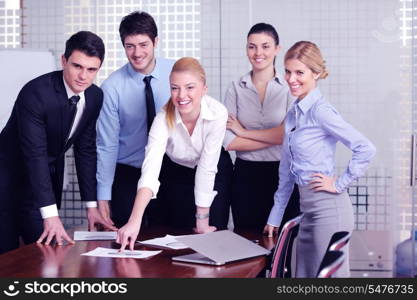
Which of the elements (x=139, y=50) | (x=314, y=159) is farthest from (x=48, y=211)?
(x=314, y=159)

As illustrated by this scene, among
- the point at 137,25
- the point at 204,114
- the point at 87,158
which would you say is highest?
the point at 137,25

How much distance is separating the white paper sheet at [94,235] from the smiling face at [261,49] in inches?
45.6

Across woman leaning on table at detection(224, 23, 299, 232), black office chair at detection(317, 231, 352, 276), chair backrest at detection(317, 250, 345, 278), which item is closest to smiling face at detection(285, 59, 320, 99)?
woman leaning on table at detection(224, 23, 299, 232)

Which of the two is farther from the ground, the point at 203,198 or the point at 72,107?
the point at 72,107

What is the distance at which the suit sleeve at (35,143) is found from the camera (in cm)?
283

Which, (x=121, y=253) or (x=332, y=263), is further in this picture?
(x=121, y=253)

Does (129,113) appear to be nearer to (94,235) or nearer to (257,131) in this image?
(257,131)

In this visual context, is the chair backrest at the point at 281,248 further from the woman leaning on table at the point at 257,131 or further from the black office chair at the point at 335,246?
the woman leaning on table at the point at 257,131

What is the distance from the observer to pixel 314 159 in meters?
2.86

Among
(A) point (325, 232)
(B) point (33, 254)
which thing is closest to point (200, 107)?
(A) point (325, 232)

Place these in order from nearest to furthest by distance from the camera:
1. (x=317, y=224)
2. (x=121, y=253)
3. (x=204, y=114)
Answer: (x=121, y=253) < (x=317, y=224) < (x=204, y=114)

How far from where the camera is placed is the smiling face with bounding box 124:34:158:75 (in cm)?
334

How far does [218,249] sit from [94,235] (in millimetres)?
686

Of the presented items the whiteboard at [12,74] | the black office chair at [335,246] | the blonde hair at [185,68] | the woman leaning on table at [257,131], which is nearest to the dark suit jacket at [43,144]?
the blonde hair at [185,68]
